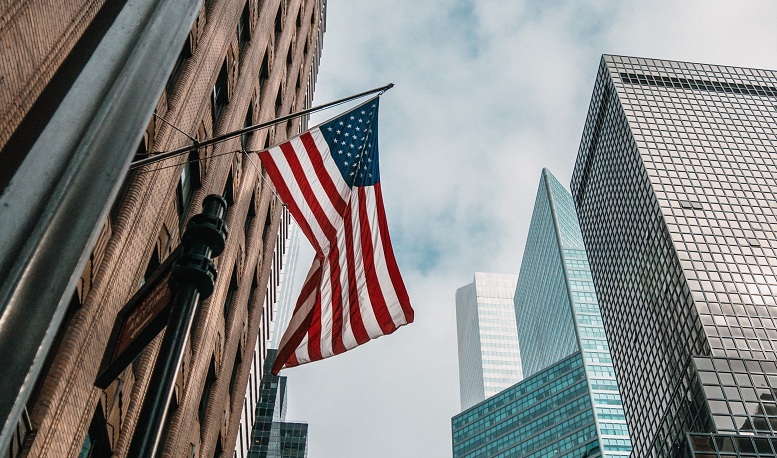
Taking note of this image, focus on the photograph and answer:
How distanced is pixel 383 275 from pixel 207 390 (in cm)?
1080

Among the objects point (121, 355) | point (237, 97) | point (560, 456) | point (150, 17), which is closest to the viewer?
point (150, 17)

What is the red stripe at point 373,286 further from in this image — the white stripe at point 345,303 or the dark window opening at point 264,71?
the dark window opening at point 264,71

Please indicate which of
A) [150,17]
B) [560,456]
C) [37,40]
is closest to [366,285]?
[37,40]

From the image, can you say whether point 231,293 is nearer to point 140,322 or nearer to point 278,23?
point 278,23

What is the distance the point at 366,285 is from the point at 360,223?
120 centimetres

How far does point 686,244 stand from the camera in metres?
87.8

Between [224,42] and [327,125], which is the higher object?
[224,42]

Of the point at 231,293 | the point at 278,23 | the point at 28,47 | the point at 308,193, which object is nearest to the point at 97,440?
the point at 308,193

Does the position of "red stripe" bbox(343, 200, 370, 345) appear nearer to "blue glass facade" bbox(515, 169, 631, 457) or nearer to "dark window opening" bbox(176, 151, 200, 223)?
"dark window opening" bbox(176, 151, 200, 223)

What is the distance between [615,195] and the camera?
112625 millimetres

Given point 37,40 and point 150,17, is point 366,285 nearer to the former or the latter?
point 37,40

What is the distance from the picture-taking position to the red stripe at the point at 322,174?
13414 millimetres

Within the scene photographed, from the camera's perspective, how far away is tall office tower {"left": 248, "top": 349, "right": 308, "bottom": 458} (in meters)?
97.9

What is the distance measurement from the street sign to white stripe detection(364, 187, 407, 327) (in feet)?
23.4
